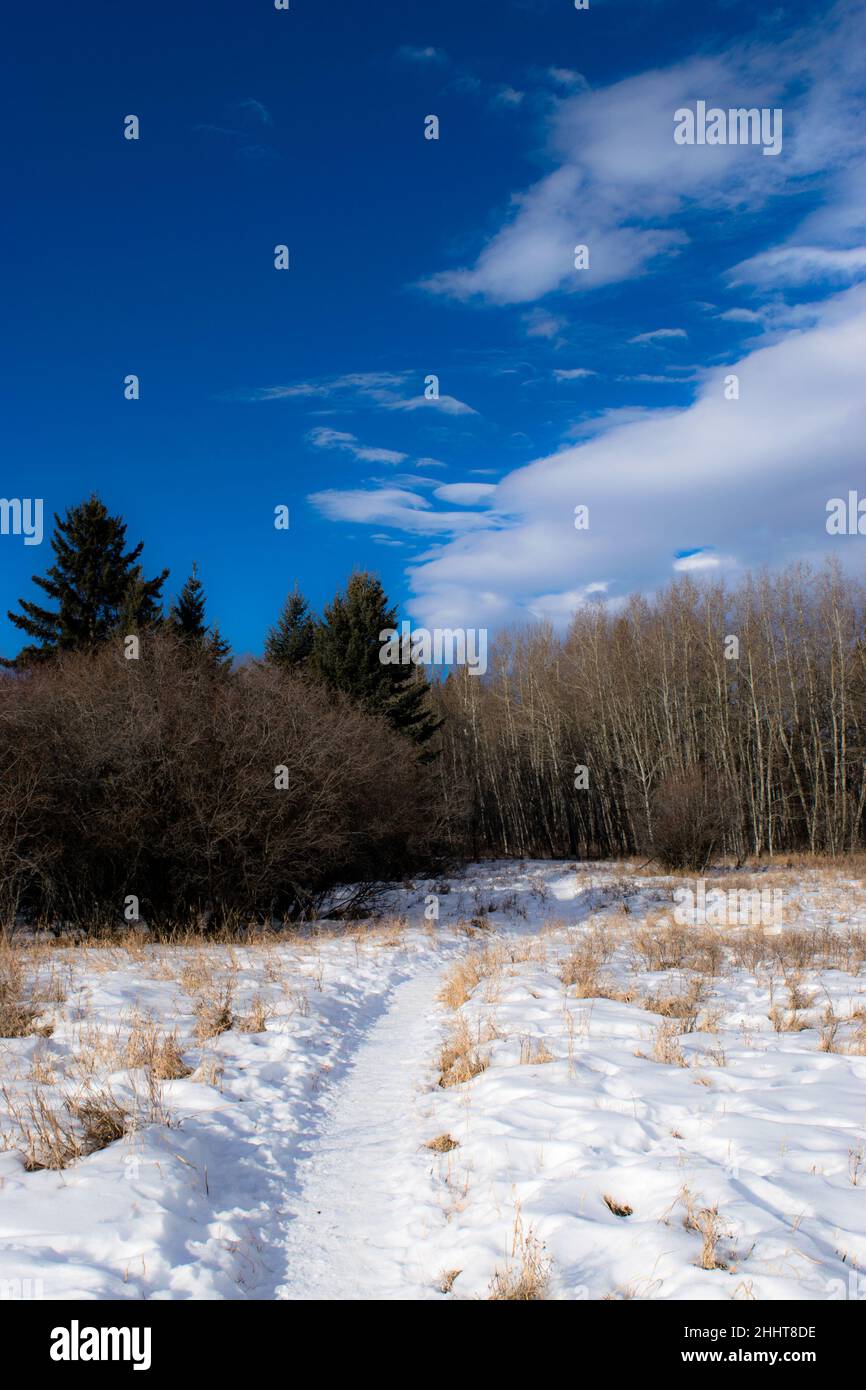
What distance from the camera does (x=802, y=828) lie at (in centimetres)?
4019

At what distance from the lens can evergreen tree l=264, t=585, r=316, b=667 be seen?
136 ft

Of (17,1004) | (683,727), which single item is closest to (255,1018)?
(17,1004)

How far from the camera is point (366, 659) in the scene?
33.2m

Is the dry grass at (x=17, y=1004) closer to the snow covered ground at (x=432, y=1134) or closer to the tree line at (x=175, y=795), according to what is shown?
the snow covered ground at (x=432, y=1134)

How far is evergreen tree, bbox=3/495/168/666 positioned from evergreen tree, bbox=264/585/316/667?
403 inches

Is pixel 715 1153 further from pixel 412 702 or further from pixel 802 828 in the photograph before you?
pixel 802 828

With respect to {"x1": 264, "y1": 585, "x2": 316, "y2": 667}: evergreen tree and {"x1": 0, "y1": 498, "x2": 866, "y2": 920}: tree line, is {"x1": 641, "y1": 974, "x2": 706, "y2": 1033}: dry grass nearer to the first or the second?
{"x1": 0, "y1": 498, "x2": 866, "y2": 920}: tree line

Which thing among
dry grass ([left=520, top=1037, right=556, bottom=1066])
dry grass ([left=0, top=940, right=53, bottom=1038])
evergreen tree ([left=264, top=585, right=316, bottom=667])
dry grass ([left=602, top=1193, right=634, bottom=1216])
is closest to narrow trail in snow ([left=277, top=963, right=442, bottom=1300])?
dry grass ([left=520, top=1037, right=556, bottom=1066])

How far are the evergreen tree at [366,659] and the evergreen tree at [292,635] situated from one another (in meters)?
6.31

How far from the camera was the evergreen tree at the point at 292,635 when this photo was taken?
136 ft

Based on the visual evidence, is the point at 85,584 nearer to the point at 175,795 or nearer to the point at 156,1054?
the point at 175,795

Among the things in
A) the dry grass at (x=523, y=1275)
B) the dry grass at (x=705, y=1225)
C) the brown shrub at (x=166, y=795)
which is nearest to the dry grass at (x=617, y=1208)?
the dry grass at (x=705, y=1225)
